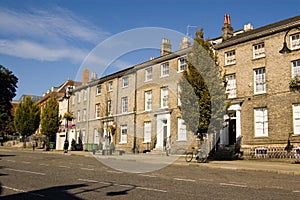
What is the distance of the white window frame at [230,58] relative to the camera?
1060 inches

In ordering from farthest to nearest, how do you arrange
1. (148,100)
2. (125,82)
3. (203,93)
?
1. (125,82)
2. (148,100)
3. (203,93)

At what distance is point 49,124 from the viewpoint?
47031 mm

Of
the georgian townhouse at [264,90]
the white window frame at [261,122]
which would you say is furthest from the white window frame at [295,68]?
the white window frame at [261,122]

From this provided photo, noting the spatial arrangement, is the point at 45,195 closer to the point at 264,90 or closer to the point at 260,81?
the point at 264,90

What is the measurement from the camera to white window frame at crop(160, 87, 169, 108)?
32219mm

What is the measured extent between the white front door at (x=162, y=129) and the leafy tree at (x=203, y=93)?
978 centimetres

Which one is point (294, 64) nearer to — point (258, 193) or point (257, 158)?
point (257, 158)

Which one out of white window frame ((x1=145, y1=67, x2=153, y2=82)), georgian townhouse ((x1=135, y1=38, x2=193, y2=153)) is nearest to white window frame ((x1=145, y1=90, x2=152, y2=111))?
georgian townhouse ((x1=135, y1=38, x2=193, y2=153))

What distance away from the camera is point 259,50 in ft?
82.3

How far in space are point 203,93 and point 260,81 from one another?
6.24 m

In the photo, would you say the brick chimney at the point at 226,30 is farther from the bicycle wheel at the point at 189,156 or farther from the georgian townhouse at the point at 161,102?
the bicycle wheel at the point at 189,156

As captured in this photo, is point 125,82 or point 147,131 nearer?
point 147,131

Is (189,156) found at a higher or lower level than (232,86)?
lower

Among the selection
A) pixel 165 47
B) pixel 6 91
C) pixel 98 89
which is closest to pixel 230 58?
pixel 165 47
